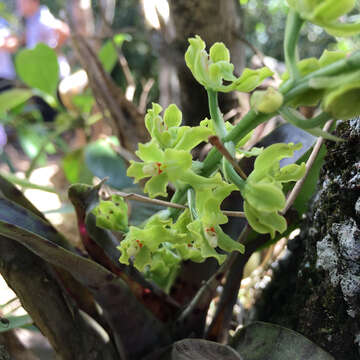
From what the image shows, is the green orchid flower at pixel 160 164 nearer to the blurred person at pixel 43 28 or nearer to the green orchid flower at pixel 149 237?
A: the green orchid flower at pixel 149 237

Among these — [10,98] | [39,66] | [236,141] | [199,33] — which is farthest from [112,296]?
[10,98]

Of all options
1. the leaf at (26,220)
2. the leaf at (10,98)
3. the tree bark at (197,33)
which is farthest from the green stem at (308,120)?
the leaf at (10,98)

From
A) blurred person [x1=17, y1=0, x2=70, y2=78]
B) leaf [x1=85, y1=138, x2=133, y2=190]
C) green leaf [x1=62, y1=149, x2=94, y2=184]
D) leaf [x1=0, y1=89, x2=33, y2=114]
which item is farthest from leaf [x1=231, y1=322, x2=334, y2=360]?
blurred person [x1=17, y1=0, x2=70, y2=78]

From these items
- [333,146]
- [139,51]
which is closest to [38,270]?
[333,146]

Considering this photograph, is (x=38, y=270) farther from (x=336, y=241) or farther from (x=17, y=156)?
(x=17, y=156)

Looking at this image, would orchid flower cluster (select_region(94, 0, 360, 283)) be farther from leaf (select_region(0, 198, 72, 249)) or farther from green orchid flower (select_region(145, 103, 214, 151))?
leaf (select_region(0, 198, 72, 249))

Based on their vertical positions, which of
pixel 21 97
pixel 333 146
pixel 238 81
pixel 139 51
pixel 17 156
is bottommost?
pixel 17 156

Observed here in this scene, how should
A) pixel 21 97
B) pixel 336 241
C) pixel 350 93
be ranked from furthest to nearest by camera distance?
pixel 21 97
pixel 336 241
pixel 350 93
